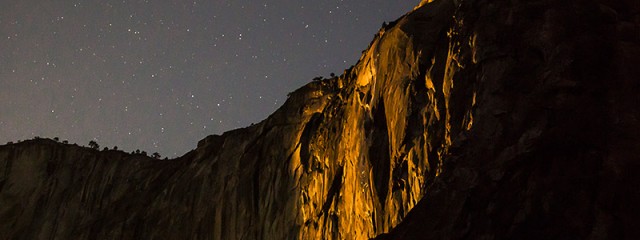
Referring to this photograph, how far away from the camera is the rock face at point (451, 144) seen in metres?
10.0

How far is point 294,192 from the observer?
25.4 metres

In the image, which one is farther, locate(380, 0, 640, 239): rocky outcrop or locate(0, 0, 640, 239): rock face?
locate(0, 0, 640, 239): rock face

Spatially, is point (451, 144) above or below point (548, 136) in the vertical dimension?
above

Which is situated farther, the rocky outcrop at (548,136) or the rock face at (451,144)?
the rock face at (451,144)

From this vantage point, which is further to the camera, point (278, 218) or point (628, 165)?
point (278, 218)

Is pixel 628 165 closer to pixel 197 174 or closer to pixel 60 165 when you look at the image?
pixel 197 174

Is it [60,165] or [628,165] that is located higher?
[60,165]

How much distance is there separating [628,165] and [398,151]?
25.0ft

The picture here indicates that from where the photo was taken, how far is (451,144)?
12.5m

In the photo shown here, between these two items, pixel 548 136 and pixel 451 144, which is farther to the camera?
Result: pixel 451 144

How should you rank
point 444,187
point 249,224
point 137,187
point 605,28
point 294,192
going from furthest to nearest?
1. point 137,187
2. point 249,224
3. point 294,192
4. point 605,28
5. point 444,187

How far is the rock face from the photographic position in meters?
10.0

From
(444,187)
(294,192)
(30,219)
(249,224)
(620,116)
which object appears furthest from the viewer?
(30,219)

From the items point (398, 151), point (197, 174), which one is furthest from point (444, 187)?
point (197, 174)
